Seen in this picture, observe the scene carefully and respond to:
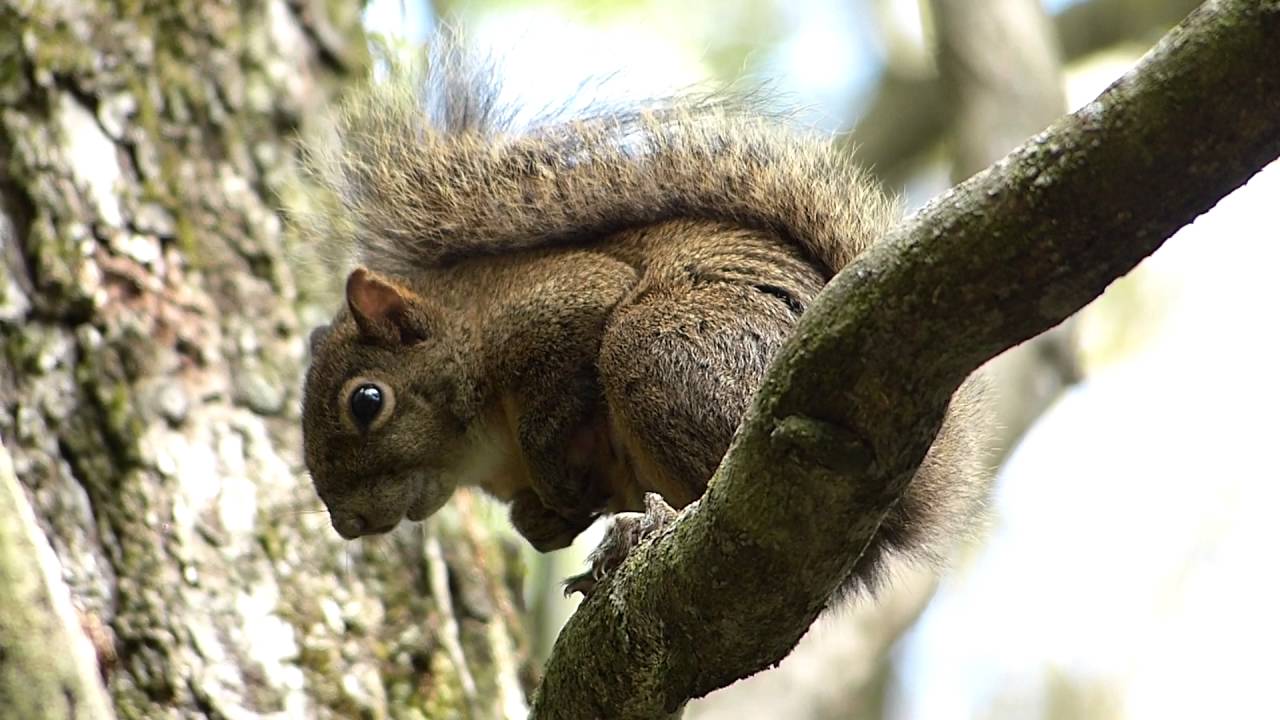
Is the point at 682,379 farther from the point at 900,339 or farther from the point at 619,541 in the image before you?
the point at 900,339

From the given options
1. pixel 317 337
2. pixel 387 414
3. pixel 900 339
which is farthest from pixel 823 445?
pixel 317 337

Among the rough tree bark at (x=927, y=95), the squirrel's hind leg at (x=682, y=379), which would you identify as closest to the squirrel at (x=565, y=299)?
the squirrel's hind leg at (x=682, y=379)

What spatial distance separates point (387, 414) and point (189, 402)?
54 centimetres

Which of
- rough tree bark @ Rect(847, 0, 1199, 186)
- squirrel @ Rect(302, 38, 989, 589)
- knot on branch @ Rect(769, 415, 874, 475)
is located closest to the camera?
knot on branch @ Rect(769, 415, 874, 475)

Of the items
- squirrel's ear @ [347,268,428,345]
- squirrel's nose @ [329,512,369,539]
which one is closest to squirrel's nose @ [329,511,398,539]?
squirrel's nose @ [329,512,369,539]

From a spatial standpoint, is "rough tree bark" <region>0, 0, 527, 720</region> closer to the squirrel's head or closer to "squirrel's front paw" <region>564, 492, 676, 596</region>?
→ the squirrel's head

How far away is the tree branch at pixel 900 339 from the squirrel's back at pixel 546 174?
0.84 m

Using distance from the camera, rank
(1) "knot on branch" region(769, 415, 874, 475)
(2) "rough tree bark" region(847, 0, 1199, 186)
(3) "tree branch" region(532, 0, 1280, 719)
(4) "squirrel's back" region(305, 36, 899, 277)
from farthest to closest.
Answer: (2) "rough tree bark" region(847, 0, 1199, 186)
(4) "squirrel's back" region(305, 36, 899, 277)
(1) "knot on branch" region(769, 415, 874, 475)
(3) "tree branch" region(532, 0, 1280, 719)

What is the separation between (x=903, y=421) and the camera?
1.70 m

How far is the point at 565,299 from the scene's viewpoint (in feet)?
8.89

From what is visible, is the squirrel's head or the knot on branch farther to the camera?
the squirrel's head

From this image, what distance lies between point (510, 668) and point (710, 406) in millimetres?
1264

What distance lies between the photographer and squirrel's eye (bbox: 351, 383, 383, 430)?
3.02 metres

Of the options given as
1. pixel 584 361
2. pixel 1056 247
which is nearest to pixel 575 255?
pixel 584 361
